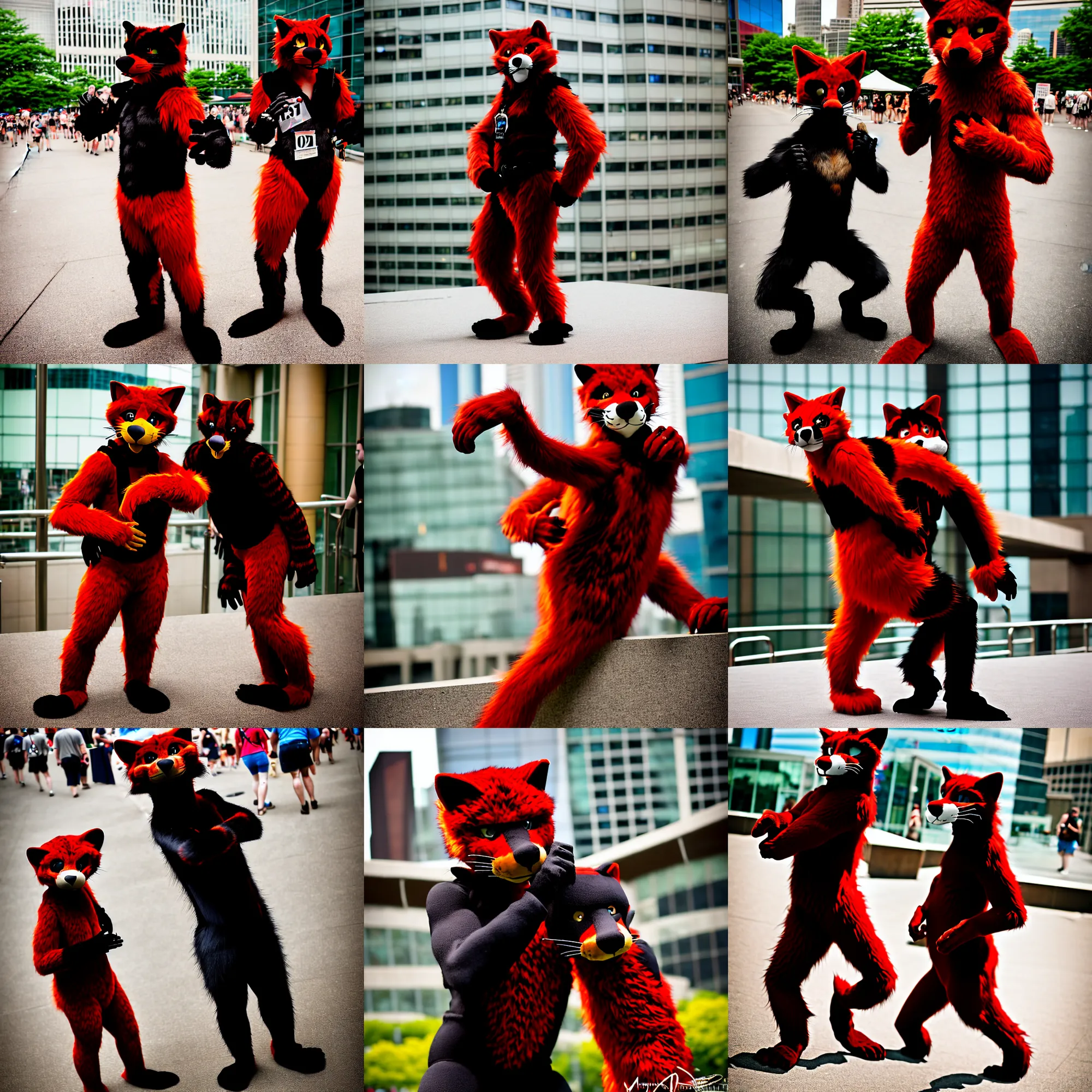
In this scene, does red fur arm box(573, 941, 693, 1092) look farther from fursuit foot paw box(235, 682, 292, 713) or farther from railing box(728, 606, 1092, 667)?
fursuit foot paw box(235, 682, 292, 713)

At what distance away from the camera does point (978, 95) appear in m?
2.94

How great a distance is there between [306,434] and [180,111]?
87cm

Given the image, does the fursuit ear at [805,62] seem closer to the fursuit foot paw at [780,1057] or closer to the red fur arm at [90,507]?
the red fur arm at [90,507]

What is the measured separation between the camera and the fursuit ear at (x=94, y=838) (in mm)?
3043

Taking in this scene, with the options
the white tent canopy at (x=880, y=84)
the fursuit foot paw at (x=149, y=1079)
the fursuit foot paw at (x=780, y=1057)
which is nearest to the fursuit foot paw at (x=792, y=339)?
the white tent canopy at (x=880, y=84)

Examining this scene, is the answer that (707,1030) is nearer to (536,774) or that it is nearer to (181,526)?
(536,774)

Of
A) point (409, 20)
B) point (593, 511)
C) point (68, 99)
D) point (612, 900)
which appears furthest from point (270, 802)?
point (409, 20)

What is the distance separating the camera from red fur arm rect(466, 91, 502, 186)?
9.80ft

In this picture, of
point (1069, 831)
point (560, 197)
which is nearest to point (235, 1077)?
point (1069, 831)

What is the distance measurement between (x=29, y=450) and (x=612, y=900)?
1910 millimetres

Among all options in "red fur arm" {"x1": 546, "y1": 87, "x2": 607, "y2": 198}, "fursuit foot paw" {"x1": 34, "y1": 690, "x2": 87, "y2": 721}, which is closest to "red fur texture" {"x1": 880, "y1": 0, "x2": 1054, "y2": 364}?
"red fur arm" {"x1": 546, "y1": 87, "x2": 607, "y2": 198}

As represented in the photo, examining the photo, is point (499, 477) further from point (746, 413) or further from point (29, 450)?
point (29, 450)

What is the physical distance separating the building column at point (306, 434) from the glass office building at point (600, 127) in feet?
1.01

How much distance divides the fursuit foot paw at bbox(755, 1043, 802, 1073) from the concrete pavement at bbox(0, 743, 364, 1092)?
1.06m
